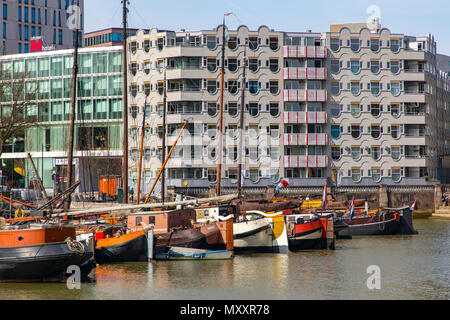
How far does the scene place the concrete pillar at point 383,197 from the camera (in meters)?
102

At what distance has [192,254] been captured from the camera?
50312 millimetres

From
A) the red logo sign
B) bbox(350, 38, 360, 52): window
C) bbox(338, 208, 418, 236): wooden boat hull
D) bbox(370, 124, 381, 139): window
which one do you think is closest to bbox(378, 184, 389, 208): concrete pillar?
bbox(370, 124, 381, 139): window

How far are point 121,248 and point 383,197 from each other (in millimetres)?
62161

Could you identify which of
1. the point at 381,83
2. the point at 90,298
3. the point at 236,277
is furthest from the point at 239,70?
the point at 90,298

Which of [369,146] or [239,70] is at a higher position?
[239,70]

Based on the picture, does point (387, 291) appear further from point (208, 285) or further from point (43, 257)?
point (43, 257)

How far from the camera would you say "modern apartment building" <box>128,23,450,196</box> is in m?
106

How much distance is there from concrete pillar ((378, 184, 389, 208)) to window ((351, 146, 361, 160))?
658 cm

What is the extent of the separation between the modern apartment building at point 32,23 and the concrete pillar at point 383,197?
3056 inches

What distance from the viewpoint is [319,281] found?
41281 millimetres

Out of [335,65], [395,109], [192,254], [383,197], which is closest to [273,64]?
[335,65]

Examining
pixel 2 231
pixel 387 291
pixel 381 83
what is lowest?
pixel 387 291

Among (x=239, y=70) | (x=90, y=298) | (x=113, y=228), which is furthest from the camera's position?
(x=239, y=70)
